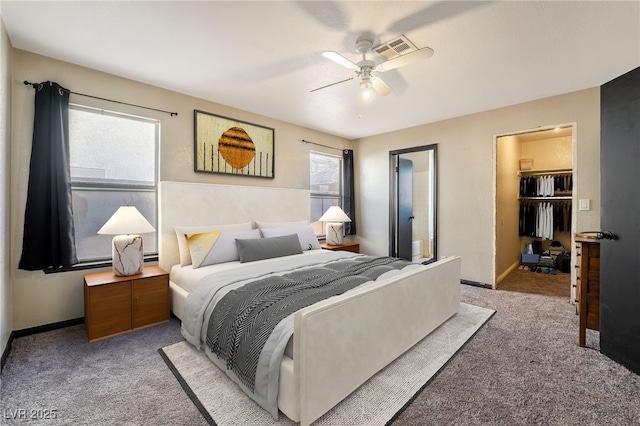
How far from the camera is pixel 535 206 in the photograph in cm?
544

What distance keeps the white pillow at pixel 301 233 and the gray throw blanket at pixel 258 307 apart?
118 centimetres

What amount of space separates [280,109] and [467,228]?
11.0ft

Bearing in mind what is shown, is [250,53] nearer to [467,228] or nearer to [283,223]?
[283,223]

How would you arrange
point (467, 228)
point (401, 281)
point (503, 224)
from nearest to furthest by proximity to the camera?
point (401, 281) < point (467, 228) < point (503, 224)

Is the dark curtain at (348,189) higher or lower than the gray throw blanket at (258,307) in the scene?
higher

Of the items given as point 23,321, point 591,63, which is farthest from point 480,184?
point 23,321

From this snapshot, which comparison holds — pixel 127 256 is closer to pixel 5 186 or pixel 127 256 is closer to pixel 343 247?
pixel 5 186

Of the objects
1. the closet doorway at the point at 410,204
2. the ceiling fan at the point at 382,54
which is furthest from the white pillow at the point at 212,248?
the closet doorway at the point at 410,204

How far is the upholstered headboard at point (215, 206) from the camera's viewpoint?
10.5ft

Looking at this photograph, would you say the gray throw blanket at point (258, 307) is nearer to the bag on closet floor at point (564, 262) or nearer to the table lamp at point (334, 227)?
the table lamp at point (334, 227)

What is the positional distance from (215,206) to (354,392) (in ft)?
8.89

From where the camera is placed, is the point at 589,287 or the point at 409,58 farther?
the point at 589,287

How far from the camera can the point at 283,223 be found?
4.04 metres

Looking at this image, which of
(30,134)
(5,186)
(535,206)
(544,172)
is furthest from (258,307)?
(544,172)
